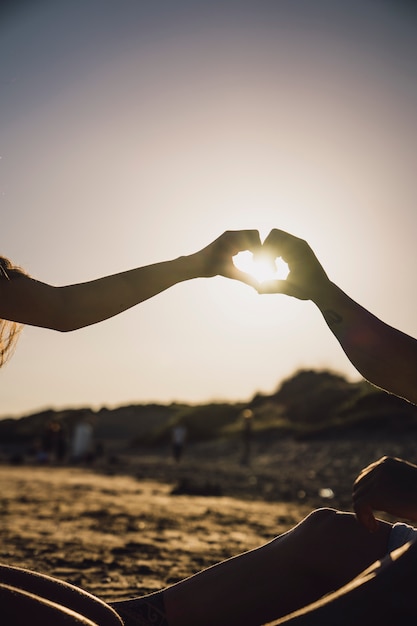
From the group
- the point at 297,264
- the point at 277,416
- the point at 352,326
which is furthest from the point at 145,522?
the point at 277,416

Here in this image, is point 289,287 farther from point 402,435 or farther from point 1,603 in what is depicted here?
point 402,435

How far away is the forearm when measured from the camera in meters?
2.05

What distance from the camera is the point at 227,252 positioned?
2447mm

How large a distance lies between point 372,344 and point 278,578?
830mm

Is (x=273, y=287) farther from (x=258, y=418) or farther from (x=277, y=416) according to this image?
(x=277, y=416)

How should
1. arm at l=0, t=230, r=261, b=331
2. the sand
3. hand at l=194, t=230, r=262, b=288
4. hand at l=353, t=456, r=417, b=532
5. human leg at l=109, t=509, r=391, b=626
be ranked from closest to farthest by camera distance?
hand at l=353, t=456, r=417, b=532 → arm at l=0, t=230, r=261, b=331 → human leg at l=109, t=509, r=391, b=626 → hand at l=194, t=230, r=262, b=288 → the sand

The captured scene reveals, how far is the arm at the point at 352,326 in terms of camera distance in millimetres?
2062

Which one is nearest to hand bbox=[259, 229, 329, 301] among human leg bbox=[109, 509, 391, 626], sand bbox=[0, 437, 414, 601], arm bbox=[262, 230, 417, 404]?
arm bbox=[262, 230, 417, 404]

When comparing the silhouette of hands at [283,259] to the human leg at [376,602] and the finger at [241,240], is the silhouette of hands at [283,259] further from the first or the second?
the human leg at [376,602]

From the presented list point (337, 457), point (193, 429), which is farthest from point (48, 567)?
point (193, 429)

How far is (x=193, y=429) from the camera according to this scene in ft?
141

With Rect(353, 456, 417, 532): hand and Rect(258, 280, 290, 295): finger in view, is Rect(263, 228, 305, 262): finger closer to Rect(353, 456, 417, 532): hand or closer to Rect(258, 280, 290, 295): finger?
Rect(258, 280, 290, 295): finger

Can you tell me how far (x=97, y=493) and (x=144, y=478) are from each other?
589 cm

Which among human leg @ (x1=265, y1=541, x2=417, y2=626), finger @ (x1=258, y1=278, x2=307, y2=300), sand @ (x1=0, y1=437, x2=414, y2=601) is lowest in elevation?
sand @ (x1=0, y1=437, x2=414, y2=601)
